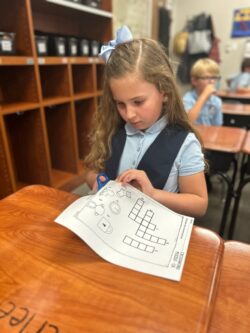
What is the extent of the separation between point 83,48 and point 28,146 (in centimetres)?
94

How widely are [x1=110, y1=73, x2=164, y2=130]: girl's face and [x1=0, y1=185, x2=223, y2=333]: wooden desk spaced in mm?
388

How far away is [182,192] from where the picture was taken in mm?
820

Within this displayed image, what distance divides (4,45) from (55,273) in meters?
1.52

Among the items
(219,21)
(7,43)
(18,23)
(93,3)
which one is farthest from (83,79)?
(219,21)

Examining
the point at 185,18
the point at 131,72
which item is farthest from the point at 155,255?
the point at 185,18

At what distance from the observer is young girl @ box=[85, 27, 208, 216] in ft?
2.48

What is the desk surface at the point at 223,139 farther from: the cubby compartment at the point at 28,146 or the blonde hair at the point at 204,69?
the cubby compartment at the point at 28,146

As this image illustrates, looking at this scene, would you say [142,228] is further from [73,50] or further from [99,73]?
[99,73]

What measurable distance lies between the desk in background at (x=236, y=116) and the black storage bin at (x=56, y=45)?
145cm

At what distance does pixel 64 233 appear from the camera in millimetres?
551

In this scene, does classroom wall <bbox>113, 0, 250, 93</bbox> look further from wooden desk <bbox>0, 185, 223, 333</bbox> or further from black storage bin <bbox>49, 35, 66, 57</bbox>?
wooden desk <bbox>0, 185, 223, 333</bbox>

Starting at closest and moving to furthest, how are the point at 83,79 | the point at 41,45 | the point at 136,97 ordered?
the point at 136,97
the point at 41,45
the point at 83,79

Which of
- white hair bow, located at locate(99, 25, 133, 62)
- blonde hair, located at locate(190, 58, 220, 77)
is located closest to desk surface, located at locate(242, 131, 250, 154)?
blonde hair, located at locate(190, 58, 220, 77)

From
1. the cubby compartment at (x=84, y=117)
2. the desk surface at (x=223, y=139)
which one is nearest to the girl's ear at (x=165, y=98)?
the desk surface at (x=223, y=139)
